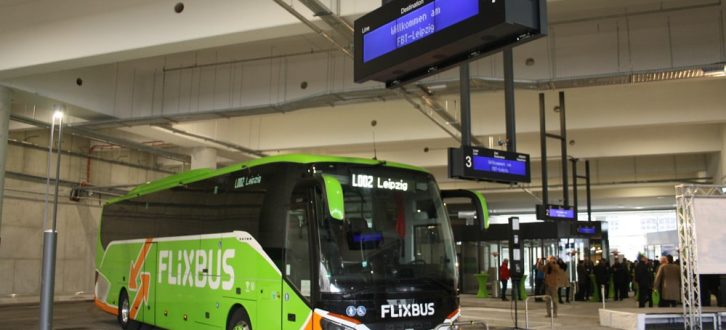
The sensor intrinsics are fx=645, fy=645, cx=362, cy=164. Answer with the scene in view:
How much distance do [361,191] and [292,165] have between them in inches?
46.4

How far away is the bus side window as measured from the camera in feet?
27.9

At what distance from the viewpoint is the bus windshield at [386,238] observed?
325 inches

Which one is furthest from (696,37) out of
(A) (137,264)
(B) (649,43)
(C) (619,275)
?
(C) (619,275)

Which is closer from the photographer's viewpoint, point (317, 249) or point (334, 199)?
point (334, 199)

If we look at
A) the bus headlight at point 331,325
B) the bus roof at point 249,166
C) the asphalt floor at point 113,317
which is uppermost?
the bus roof at point 249,166

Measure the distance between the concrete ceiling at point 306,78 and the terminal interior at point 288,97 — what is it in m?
0.04

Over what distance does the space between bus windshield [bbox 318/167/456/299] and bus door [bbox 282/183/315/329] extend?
0.29m

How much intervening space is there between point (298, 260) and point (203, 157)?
14.9 meters

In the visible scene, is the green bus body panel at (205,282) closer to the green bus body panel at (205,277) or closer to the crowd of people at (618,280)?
the green bus body panel at (205,277)

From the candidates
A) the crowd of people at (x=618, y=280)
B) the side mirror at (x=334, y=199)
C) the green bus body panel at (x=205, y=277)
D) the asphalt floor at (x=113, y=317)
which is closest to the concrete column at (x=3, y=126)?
the green bus body panel at (x=205, y=277)

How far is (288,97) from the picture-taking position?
17688mm

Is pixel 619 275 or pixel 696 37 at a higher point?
pixel 696 37

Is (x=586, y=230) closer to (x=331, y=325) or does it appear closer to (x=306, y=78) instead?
(x=306, y=78)

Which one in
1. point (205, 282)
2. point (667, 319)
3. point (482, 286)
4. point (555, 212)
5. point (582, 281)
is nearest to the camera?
point (205, 282)
